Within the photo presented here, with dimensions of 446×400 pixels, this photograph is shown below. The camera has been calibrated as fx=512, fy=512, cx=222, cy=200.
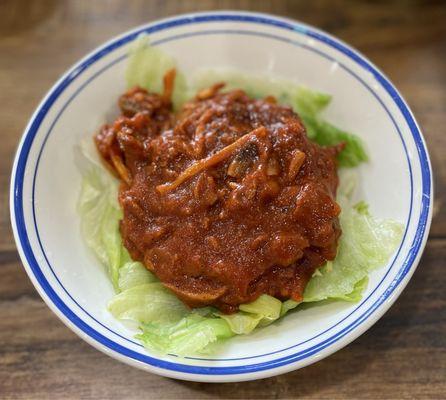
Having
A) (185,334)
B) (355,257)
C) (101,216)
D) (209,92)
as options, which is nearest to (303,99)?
(209,92)

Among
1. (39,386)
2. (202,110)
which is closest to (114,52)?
(202,110)

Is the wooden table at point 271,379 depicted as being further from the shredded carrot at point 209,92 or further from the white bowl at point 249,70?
the shredded carrot at point 209,92

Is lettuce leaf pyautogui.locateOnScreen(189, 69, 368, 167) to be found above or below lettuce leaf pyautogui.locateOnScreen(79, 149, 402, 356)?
above

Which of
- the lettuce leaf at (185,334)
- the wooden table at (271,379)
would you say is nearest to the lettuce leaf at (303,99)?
the wooden table at (271,379)

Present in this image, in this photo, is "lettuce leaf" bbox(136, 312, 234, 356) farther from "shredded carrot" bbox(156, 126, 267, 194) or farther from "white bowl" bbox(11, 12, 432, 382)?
"shredded carrot" bbox(156, 126, 267, 194)

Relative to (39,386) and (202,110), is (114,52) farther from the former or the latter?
(39,386)

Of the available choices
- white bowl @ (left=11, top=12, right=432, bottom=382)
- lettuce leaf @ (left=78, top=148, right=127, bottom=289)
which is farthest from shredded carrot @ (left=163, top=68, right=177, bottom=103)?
lettuce leaf @ (left=78, top=148, right=127, bottom=289)
